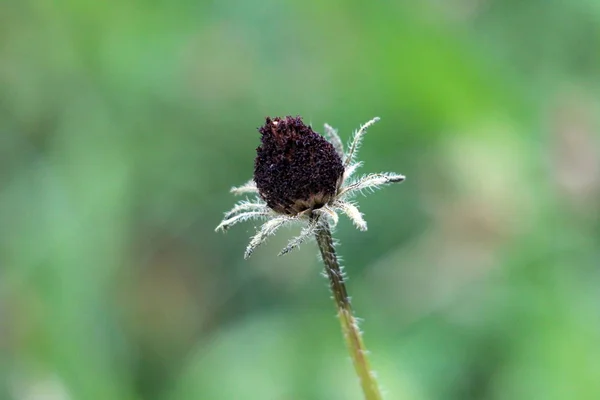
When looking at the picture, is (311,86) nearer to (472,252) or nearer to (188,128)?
(188,128)

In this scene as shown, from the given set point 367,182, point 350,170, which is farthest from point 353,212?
point 350,170

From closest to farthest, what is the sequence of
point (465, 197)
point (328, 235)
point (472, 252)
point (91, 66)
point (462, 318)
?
point (328, 235), point (462, 318), point (472, 252), point (465, 197), point (91, 66)

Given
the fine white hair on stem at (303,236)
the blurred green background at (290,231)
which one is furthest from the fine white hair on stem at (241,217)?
the blurred green background at (290,231)

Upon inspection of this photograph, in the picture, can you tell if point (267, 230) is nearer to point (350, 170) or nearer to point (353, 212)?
point (353, 212)

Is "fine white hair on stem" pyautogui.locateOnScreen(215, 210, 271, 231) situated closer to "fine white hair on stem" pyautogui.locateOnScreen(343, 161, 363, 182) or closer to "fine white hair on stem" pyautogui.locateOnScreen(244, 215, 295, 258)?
"fine white hair on stem" pyautogui.locateOnScreen(244, 215, 295, 258)

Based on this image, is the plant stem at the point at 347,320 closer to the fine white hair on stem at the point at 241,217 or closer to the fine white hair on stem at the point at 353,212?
the fine white hair on stem at the point at 353,212

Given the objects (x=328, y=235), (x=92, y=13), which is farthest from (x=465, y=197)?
(x=92, y=13)
